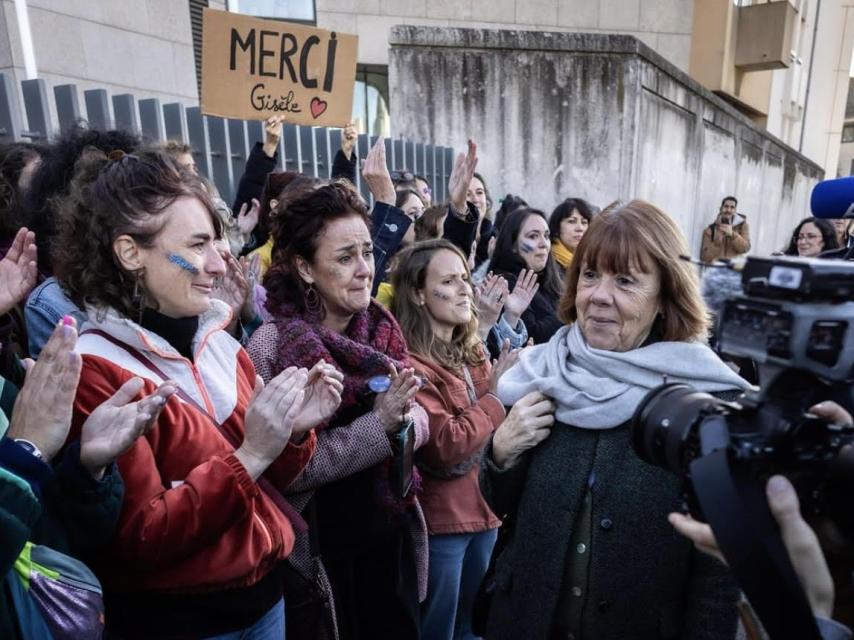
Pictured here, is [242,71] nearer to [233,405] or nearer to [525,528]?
[233,405]

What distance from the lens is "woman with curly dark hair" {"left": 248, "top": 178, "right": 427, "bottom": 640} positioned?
1.92 metres

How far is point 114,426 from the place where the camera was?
1.27 metres

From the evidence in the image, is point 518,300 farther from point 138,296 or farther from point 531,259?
point 138,296

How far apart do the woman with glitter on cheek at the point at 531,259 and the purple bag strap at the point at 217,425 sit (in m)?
2.16

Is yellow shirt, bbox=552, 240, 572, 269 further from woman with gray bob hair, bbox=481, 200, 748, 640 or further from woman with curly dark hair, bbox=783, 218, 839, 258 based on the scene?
woman with gray bob hair, bbox=481, 200, 748, 640

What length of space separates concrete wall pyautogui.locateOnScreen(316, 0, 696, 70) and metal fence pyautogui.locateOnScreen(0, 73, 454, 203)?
7.63m

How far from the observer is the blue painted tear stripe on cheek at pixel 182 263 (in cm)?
157

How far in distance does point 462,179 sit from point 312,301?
1443 mm

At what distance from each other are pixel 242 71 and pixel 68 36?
11.4ft

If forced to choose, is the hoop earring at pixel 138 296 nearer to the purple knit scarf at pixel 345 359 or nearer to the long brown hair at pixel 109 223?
the long brown hair at pixel 109 223

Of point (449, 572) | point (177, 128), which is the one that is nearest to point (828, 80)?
point (177, 128)

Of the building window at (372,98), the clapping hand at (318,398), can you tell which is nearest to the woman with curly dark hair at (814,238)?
the clapping hand at (318,398)

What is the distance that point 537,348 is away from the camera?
1.95m

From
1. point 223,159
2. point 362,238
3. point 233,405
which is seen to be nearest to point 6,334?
point 233,405
